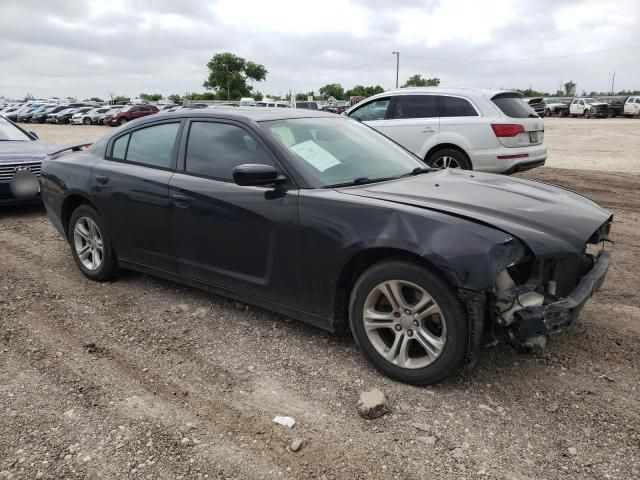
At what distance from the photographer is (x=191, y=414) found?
114 inches

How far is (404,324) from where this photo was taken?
305cm

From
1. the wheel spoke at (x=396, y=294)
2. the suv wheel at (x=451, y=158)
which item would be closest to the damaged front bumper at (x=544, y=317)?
the wheel spoke at (x=396, y=294)

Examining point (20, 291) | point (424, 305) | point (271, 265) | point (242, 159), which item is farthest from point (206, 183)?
point (20, 291)

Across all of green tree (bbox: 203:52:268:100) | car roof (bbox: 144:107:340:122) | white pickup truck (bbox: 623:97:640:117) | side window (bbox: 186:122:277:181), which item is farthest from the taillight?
green tree (bbox: 203:52:268:100)

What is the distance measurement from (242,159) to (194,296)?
4.61ft

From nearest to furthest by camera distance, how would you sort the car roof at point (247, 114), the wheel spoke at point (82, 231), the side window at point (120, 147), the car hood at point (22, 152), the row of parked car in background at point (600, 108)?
the car roof at point (247, 114) → the side window at point (120, 147) → the wheel spoke at point (82, 231) → the car hood at point (22, 152) → the row of parked car in background at point (600, 108)

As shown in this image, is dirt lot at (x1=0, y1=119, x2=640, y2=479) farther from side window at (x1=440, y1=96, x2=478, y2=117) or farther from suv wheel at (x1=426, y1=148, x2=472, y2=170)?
side window at (x1=440, y1=96, x2=478, y2=117)

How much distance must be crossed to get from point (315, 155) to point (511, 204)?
130cm

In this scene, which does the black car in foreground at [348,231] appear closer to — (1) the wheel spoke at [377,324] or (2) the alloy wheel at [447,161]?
(1) the wheel spoke at [377,324]

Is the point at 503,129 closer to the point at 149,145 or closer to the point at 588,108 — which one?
the point at 149,145

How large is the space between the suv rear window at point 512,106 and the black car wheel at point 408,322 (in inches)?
245

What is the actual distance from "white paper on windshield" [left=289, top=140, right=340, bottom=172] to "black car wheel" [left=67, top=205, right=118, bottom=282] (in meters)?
2.04

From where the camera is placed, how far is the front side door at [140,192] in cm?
417

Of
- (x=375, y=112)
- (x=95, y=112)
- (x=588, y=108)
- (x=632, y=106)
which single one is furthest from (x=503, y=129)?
(x=95, y=112)
